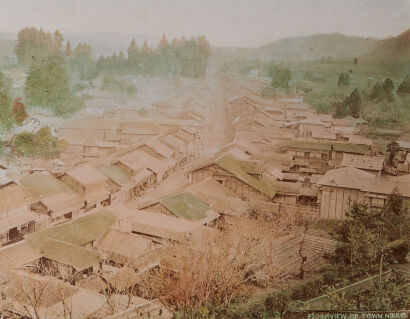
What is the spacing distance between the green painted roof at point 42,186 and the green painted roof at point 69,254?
0.58 m

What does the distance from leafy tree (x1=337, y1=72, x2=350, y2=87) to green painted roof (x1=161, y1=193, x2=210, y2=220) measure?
2192 mm

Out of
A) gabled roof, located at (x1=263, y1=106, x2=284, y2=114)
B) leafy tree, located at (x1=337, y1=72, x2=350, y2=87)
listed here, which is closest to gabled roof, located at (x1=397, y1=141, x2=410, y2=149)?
leafy tree, located at (x1=337, y1=72, x2=350, y2=87)

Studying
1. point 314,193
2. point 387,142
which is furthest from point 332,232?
point 387,142

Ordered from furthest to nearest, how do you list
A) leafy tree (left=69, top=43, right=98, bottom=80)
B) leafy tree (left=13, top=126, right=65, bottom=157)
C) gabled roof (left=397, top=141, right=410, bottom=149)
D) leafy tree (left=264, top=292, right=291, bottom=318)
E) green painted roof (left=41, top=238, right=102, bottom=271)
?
leafy tree (left=69, top=43, right=98, bottom=80) < leafy tree (left=13, top=126, right=65, bottom=157) < gabled roof (left=397, top=141, right=410, bottom=149) < green painted roof (left=41, top=238, right=102, bottom=271) < leafy tree (left=264, top=292, right=291, bottom=318)

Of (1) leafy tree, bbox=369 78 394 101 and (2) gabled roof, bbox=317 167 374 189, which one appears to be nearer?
(2) gabled roof, bbox=317 167 374 189

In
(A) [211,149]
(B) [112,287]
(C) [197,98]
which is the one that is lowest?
(B) [112,287]

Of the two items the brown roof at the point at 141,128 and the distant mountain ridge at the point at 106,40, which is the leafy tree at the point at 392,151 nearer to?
the brown roof at the point at 141,128

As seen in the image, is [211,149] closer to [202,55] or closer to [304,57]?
[202,55]

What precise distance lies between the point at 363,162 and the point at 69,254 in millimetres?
3510

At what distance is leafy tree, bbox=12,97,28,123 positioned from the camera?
18.5ft

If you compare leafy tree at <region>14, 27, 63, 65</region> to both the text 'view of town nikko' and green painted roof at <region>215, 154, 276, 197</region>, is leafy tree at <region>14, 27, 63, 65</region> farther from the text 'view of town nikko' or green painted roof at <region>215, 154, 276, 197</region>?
green painted roof at <region>215, 154, 276, 197</region>

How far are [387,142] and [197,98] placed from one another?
7.67 feet

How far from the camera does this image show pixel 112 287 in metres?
4.88

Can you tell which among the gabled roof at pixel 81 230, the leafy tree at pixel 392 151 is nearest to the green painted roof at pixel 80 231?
the gabled roof at pixel 81 230
